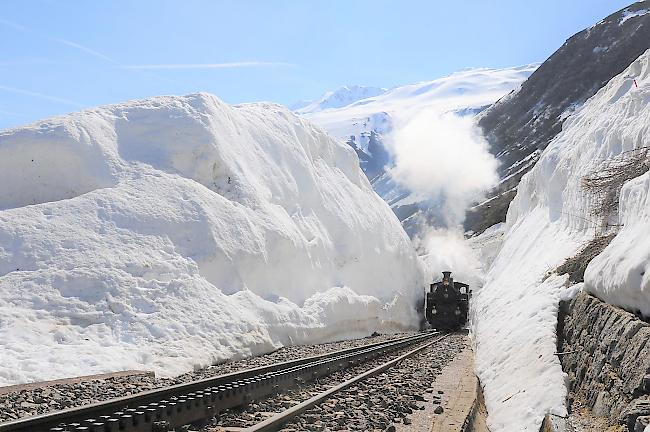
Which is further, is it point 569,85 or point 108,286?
point 569,85

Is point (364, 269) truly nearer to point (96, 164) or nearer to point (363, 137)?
point (96, 164)

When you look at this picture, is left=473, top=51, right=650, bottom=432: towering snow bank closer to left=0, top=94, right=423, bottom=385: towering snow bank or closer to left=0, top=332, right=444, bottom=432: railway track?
left=0, top=332, right=444, bottom=432: railway track

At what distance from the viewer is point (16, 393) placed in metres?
8.80

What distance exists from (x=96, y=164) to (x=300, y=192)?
10.5 m

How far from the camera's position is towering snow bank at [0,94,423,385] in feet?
45.3

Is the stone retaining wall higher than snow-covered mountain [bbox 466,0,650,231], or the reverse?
snow-covered mountain [bbox 466,0,650,231]

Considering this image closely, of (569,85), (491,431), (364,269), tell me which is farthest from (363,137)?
(491,431)

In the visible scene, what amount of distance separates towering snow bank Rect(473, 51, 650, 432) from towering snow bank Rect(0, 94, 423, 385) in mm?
6466

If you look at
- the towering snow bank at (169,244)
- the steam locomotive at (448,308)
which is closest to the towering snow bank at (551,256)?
the steam locomotive at (448,308)

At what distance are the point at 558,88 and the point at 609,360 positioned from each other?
96515 millimetres

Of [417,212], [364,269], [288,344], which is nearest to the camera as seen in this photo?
[288,344]

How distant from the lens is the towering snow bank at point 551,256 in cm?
701

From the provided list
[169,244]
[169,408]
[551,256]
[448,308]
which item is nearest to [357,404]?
[169,408]

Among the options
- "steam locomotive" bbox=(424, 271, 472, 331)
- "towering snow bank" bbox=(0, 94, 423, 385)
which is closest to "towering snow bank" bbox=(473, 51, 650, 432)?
"steam locomotive" bbox=(424, 271, 472, 331)
